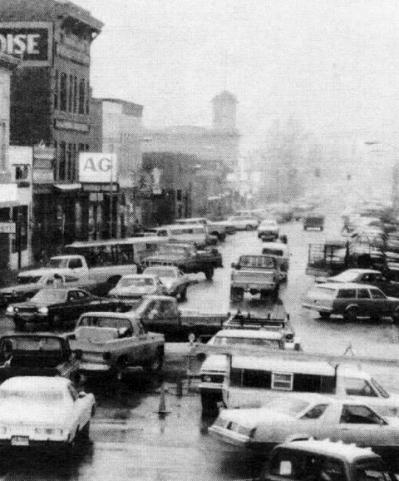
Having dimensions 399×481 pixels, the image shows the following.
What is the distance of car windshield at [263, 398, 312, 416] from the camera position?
64.6 ft

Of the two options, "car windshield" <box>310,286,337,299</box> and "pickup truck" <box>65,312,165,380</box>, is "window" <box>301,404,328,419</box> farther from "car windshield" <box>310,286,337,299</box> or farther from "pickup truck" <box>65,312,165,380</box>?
"car windshield" <box>310,286,337,299</box>

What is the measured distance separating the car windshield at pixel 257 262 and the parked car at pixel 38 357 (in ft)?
86.8

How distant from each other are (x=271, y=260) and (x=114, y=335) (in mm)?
24716

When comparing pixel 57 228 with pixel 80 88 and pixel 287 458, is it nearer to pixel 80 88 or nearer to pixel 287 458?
pixel 80 88

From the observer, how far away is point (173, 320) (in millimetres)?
33062

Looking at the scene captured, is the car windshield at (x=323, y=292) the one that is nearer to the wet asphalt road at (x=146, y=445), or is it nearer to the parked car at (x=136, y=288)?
the parked car at (x=136, y=288)

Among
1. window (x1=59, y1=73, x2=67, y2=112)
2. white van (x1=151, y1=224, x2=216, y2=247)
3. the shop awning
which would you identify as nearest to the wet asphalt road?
the shop awning

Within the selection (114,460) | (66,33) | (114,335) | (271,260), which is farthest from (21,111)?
(114,460)

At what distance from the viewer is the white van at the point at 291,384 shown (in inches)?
848

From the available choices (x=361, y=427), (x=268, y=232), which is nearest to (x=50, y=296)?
(x=361, y=427)

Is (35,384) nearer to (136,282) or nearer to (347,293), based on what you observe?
(136,282)

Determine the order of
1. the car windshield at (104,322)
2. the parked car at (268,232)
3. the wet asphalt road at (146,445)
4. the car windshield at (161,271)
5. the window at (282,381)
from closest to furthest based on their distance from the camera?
the wet asphalt road at (146,445) < the window at (282,381) < the car windshield at (104,322) < the car windshield at (161,271) < the parked car at (268,232)

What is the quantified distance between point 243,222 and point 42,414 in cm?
8637

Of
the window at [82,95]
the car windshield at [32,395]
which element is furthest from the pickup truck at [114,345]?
the window at [82,95]
